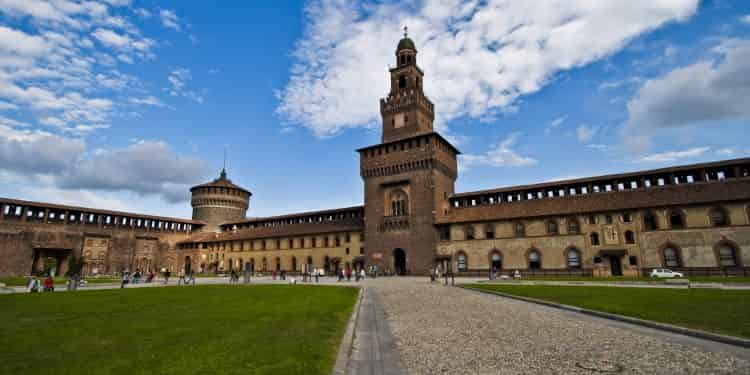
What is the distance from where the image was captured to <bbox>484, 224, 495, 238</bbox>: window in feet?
148

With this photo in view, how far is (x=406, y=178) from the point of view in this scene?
50.6 metres

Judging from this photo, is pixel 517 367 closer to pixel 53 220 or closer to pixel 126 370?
pixel 126 370

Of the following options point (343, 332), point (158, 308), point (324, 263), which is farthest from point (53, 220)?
point (343, 332)

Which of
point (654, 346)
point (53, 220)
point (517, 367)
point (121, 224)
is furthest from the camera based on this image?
point (121, 224)

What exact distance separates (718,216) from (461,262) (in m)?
24.0

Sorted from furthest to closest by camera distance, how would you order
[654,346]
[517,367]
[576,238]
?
[576,238]
[654,346]
[517,367]

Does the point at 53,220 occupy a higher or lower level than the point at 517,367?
higher

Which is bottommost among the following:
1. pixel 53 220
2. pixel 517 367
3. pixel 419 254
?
pixel 517 367

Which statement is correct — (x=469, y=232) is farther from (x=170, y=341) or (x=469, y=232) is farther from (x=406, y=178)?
(x=170, y=341)

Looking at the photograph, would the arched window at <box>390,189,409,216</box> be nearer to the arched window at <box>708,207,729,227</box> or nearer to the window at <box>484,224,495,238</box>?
the window at <box>484,224,495,238</box>

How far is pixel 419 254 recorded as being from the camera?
47.8 metres

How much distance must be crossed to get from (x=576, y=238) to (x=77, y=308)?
133ft

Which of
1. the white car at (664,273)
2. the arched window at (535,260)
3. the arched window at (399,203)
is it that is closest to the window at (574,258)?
the arched window at (535,260)

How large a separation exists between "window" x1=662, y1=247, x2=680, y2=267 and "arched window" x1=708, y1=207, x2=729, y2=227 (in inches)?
158
